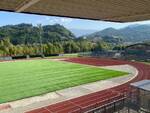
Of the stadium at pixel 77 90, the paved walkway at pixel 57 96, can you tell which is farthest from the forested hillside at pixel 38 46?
the paved walkway at pixel 57 96

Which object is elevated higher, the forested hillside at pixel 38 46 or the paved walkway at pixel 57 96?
the forested hillside at pixel 38 46

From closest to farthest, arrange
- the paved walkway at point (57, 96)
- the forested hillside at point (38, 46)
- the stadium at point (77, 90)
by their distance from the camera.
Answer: the stadium at point (77, 90), the paved walkway at point (57, 96), the forested hillside at point (38, 46)

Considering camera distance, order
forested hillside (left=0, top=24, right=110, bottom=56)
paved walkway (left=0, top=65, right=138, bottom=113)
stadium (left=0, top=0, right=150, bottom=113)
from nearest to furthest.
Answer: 1. stadium (left=0, top=0, right=150, bottom=113)
2. paved walkway (left=0, top=65, right=138, bottom=113)
3. forested hillside (left=0, top=24, right=110, bottom=56)

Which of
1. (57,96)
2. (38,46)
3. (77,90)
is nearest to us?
(57,96)

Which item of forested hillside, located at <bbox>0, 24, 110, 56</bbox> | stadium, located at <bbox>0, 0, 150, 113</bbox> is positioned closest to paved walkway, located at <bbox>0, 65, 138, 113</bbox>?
stadium, located at <bbox>0, 0, 150, 113</bbox>

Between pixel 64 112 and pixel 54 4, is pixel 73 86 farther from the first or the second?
pixel 54 4

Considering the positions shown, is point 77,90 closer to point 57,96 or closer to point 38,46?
point 57,96

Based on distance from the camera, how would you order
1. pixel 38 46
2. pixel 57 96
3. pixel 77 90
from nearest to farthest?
pixel 57 96 < pixel 77 90 < pixel 38 46

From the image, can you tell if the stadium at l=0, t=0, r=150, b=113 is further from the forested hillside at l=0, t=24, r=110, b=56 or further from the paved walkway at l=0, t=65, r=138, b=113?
the forested hillside at l=0, t=24, r=110, b=56

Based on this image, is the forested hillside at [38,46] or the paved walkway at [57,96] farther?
the forested hillside at [38,46]

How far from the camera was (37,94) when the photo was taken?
54.7 feet

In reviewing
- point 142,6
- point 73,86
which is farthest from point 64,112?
point 142,6

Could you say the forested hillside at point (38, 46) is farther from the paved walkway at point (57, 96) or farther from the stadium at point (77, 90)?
the paved walkway at point (57, 96)

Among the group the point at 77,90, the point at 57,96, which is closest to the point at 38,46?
the point at 77,90
